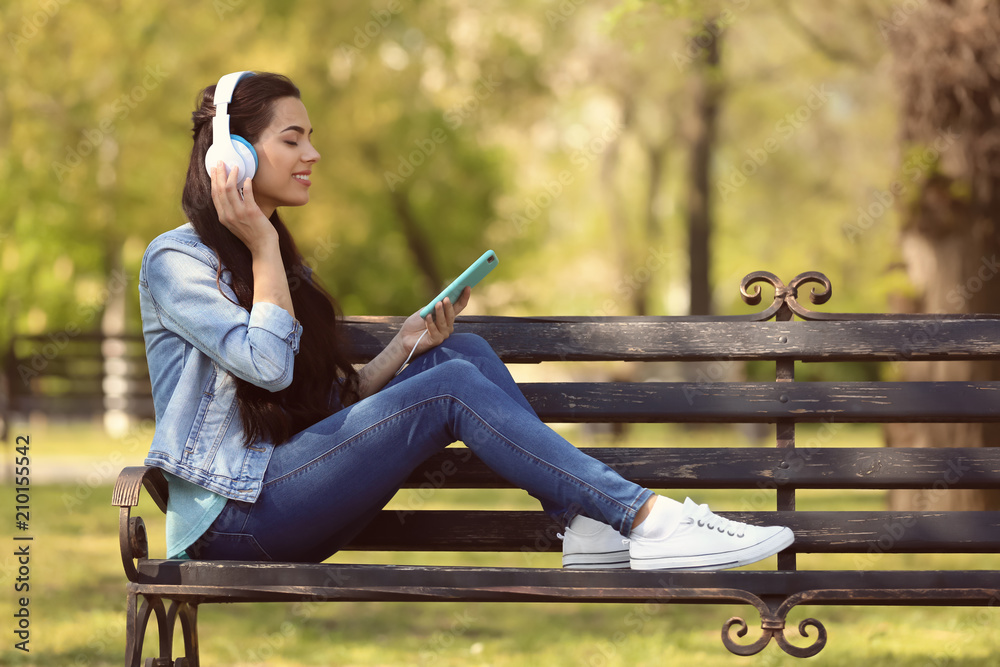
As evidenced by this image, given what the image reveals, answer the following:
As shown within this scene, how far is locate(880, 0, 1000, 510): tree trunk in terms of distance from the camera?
665cm

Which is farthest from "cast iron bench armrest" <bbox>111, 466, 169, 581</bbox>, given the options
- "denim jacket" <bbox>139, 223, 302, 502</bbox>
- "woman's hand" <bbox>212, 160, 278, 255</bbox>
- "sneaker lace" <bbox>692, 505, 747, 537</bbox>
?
"sneaker lace" <bbox>692, 505, 747, 537</bbox>

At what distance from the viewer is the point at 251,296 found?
2.86 m

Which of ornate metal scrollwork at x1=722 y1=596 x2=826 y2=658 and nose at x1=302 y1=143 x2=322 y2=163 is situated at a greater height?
nose at x1=302 y1=143 x2=322 y2=163

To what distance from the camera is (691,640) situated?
4434 mm

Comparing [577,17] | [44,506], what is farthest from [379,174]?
[44,506]

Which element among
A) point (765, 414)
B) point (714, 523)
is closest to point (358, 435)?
point (714, 523)

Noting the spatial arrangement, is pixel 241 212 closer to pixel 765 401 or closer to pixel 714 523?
pixel 714 523

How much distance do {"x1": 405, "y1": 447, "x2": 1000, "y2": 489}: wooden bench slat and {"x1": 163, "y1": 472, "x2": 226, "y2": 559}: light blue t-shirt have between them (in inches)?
27.0

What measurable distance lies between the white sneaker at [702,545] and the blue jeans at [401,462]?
0.08 m

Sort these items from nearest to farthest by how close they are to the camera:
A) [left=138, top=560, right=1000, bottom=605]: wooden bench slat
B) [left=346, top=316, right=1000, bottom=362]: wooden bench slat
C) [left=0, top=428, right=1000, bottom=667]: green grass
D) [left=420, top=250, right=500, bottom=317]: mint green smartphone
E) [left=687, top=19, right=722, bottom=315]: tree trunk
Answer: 1. [left=138, top=560, right=1000, bottom=605]: wooden bench slat
2. [left=420, top=250, right=500, bottom=317]: mint green smartphone
3. [left=346, top=316, right=1000, bottom=362]: wooden bench slat
4. [left=0, top=428, right=1000, bottom=667]: green grass
5. [left=687, top=19, right=722, bottom=315]: tree trunk

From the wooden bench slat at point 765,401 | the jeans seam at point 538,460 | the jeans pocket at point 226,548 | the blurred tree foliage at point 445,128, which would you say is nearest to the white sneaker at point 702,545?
the jeans seam at point 538,460

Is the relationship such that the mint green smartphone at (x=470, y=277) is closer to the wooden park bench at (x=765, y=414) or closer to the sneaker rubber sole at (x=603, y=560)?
the wooden park bench at (x=765, y=414)

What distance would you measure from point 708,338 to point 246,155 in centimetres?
144

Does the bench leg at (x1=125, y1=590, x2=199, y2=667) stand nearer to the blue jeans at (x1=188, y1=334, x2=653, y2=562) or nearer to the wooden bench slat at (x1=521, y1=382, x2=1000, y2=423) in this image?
the blue jeans at (x1=188, y1=334, x2=653, y2=562)
